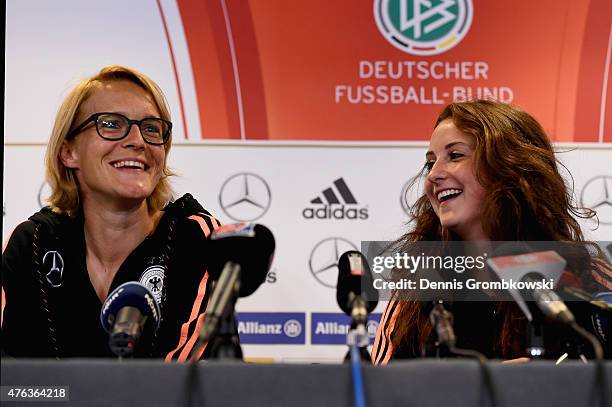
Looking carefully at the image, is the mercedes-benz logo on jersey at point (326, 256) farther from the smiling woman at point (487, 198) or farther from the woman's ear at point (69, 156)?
the woman's ear at point (69, 156)

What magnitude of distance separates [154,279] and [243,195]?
0.73m

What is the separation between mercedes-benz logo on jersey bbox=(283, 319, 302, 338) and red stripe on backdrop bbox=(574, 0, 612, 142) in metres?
1.23

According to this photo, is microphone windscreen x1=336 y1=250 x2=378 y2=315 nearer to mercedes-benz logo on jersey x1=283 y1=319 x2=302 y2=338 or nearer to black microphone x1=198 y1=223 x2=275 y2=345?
black microphone x1=198 y1=223 x2=275 y2=345

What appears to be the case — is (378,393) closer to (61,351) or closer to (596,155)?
(61,351)

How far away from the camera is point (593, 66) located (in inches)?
107

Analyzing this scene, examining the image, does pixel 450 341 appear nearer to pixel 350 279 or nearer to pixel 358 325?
pixel 358 325

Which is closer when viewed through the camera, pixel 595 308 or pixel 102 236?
pixel 595 308

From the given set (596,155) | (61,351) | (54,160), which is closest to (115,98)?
(54,160)

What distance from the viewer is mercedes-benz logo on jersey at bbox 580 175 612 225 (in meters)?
2.64

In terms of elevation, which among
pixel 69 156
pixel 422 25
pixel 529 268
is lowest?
pixel 529 268

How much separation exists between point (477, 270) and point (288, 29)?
1174 millimetres

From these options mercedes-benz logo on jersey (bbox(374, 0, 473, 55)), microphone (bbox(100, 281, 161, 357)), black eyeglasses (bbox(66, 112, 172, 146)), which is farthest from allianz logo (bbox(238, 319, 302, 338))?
microphone (bbox(100, 281, 161, 357))

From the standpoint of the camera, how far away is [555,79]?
8.88ft

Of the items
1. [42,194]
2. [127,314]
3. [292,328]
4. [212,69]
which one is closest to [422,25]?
[212,69]
